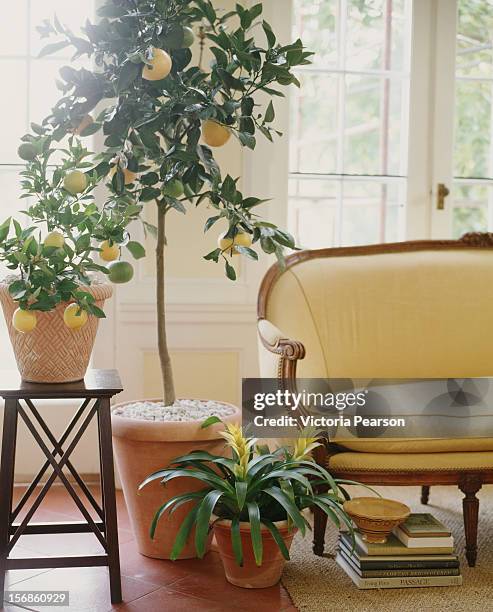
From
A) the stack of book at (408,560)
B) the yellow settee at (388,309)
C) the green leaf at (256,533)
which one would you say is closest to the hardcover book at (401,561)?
the stack of book at (408,560)

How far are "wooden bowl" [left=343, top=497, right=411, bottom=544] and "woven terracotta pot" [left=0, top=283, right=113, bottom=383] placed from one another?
0.92 m

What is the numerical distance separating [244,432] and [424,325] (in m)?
0.85

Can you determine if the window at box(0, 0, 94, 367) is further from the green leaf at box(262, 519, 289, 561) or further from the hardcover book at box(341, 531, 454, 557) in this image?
the hardcover book at box(341, 531, 454, 557)

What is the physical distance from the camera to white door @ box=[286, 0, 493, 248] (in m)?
3.60

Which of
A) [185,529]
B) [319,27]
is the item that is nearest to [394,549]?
[185,529]

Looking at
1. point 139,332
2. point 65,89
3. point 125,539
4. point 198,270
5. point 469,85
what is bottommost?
point 125,539

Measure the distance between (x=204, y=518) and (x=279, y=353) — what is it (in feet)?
1.99

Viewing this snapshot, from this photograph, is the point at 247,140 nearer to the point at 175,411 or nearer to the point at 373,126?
the point at 175,411

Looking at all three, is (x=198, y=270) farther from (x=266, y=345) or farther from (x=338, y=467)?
(x=338, y=467)

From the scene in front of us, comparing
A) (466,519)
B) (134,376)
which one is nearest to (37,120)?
(134,376)

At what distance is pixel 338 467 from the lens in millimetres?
2570

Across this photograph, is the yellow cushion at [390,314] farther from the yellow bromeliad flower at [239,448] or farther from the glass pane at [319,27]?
the glass pane at [319,27]

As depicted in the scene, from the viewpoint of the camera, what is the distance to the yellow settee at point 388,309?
3.07 meters

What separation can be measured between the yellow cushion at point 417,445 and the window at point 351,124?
1.26 metres
